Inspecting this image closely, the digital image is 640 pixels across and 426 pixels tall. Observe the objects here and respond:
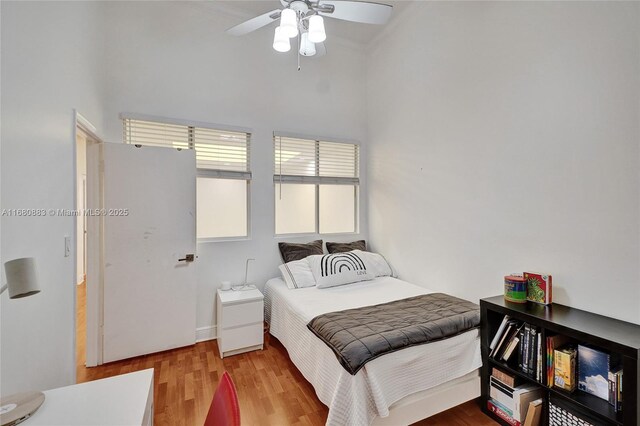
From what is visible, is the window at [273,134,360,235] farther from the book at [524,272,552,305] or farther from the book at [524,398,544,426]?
the book at [524,398,544,426]

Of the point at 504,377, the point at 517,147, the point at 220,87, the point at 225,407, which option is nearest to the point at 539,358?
the point at 504,377

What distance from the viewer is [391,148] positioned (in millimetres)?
3498

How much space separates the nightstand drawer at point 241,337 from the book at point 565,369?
2.28 meters

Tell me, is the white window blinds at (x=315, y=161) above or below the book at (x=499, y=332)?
above

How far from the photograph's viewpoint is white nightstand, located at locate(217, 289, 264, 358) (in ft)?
8.75

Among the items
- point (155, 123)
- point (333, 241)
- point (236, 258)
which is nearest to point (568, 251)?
point (333, 241)

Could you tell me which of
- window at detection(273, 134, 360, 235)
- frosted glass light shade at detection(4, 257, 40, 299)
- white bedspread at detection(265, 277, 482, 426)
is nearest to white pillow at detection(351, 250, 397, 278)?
white bedspread at detection(265, 277, 482, 426)

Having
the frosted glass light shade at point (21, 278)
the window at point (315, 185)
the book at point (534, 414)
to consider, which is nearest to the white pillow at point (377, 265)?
the window at point (315, 185)

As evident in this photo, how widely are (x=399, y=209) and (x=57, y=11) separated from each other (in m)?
3.21

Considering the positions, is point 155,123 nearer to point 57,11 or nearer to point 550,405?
point 57,11

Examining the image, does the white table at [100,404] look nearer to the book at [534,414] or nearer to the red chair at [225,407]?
the red chair at [225,407]

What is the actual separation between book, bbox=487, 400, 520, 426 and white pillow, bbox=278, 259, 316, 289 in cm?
171

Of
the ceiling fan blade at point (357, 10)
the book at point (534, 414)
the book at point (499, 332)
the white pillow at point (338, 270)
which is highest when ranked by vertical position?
the ceiling fan blade at point (357, 10)

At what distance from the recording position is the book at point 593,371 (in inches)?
59.0
